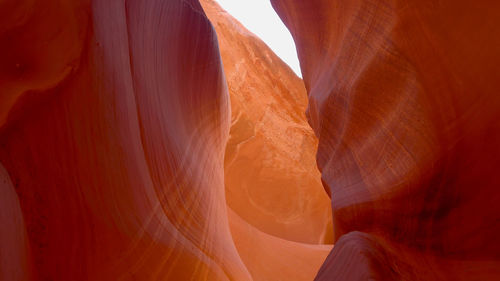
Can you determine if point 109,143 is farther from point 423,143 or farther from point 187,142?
point 423,143

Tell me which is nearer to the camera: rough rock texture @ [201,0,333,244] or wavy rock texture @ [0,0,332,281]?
wavy rock texture @ [0,0,332,281]

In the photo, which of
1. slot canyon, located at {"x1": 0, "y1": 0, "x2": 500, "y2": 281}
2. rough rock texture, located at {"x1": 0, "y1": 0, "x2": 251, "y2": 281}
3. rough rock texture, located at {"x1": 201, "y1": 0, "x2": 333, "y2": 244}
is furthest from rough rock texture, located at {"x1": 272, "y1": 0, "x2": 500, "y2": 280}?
rough rock texture, located at {"x1": 201, "y1": 0, "x2": 333, "y2": 244}

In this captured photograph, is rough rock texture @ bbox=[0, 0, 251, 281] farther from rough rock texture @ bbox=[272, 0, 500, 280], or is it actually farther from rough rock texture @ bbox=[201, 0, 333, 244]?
rough rock texture @ bbox=[201, 0, 333, 244]

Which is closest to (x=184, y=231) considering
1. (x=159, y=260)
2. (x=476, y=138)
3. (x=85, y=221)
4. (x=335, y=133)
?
(x=159, y=260)

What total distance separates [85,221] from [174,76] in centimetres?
92

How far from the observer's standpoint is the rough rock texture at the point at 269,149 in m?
4.93

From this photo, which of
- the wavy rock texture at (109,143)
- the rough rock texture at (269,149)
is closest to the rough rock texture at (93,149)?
the wavy rock texture at (109,143)

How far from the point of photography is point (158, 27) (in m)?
1.59

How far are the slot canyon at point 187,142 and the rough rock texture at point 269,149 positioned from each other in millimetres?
3170

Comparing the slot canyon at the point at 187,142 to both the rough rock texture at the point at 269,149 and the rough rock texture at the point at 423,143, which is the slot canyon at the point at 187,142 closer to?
the rough rock texture at the point at 423,143

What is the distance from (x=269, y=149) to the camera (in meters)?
5.32

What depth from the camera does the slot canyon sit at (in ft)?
3.19

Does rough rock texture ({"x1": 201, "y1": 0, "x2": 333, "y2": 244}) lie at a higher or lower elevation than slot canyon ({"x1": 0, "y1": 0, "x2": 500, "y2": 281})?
lower

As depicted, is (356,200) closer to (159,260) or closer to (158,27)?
(159,260)
